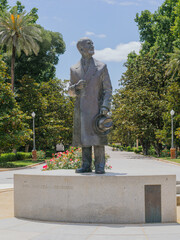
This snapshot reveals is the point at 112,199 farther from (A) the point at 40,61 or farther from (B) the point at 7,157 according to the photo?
(A) the point at 40,61

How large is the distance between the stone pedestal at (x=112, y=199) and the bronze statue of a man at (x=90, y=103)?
0.63 m

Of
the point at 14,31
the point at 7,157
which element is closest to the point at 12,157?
the point at 7,157

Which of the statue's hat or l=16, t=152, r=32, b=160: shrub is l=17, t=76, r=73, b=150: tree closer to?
l=16, t=152, r=32, b=160: shrub

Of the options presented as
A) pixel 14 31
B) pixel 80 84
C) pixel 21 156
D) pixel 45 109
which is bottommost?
pixel 21 156

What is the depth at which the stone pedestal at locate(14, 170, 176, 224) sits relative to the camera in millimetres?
6133

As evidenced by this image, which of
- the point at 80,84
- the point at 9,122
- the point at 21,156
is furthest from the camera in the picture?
the point at 21,156

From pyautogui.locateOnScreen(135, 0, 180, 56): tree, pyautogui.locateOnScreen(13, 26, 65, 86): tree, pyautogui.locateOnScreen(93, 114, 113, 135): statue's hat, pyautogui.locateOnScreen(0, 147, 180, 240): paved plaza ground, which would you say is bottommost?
pyautogui.locateOnScreen(0, 147, 180, 240): paved plaza ground

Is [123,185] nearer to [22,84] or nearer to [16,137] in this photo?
→ [16,137]

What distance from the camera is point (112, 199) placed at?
20.2 feet

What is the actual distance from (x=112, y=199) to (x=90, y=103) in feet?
6.28

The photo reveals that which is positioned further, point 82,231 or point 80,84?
point 80,84

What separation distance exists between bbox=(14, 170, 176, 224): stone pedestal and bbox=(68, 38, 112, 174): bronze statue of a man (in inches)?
24.7

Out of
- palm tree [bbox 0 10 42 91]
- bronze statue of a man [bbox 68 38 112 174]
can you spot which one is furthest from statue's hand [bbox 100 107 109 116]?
palm tree [bbox 0 10 42 91]

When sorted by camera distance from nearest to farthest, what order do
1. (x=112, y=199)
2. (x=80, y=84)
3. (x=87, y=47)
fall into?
(x=112, y=199), (x=80, y=84), (x=87, y=47)
